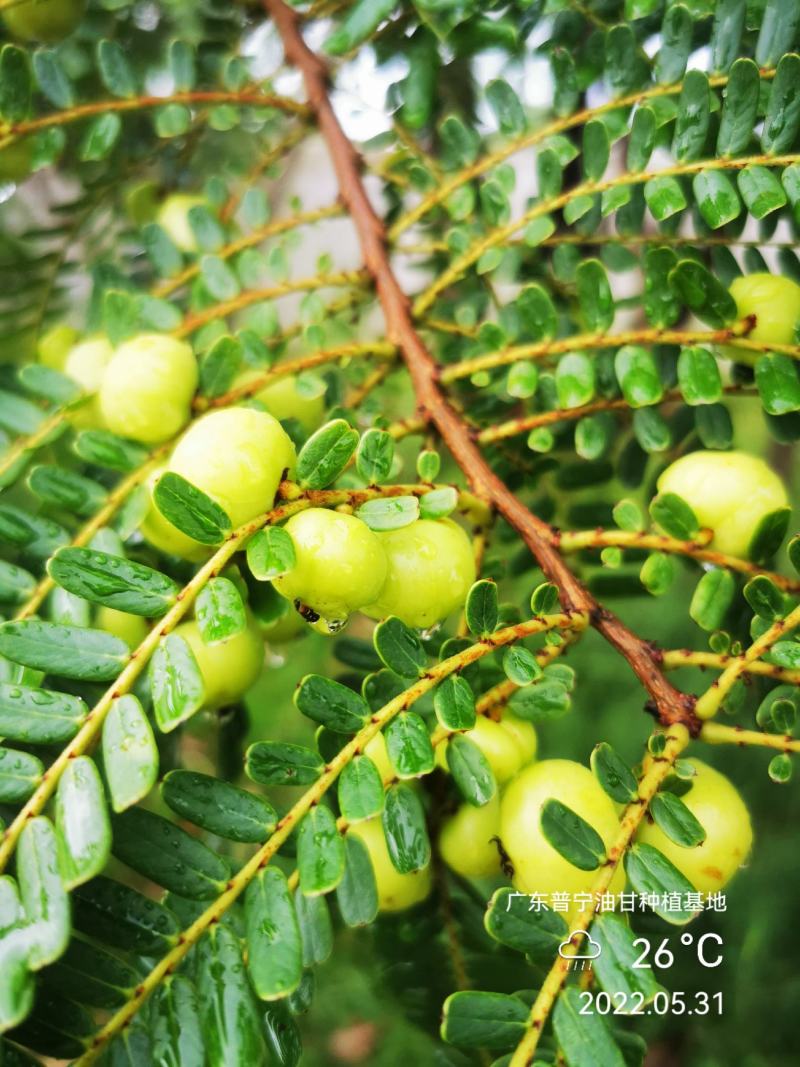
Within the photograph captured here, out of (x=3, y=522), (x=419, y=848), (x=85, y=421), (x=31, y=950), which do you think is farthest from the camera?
(x=85, y=421)

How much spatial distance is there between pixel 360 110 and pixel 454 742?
0.79 meters

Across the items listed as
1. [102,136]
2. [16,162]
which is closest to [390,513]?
[102,136]

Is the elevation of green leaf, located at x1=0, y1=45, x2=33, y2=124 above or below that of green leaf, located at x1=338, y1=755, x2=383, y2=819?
above

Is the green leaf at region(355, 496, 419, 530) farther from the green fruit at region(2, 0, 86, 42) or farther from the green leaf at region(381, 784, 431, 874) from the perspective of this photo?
the green fruit at region(2, 0, 86, 42)

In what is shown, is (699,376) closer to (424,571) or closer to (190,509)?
(424,571)

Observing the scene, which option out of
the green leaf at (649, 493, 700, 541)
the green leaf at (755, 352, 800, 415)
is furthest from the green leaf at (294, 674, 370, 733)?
the green leaf at (755, 352, 800, 415)

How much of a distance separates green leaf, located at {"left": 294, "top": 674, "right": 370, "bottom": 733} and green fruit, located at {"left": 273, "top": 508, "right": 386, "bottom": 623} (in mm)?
52

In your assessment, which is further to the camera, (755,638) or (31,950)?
(755,638)

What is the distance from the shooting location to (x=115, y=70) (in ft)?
3.07

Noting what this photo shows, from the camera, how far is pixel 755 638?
66 cm

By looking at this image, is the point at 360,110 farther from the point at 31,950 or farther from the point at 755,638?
the point at 31,950

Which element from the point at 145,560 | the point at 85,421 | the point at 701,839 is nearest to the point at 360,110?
the point at 85,421

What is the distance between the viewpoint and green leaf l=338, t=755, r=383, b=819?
0.55 metres

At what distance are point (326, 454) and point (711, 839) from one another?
37 centimetres
